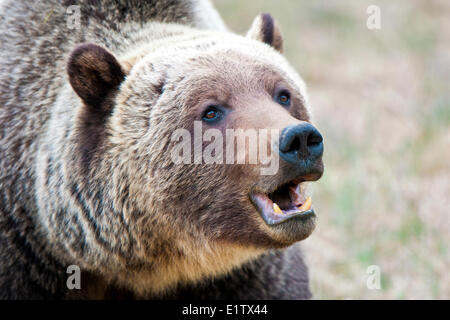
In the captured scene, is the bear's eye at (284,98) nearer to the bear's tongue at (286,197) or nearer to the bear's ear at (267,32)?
the bear's tongue at (286,197)

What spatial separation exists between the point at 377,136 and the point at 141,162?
17.2 ft

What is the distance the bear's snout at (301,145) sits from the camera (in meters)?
3.39

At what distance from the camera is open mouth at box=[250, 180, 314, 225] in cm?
366

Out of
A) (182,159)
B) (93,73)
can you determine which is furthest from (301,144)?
(93,73)

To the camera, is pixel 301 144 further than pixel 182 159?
No

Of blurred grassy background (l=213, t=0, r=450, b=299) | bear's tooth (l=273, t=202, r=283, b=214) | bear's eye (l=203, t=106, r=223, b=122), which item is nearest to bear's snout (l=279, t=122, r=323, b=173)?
bear's tooth (l=273, t=202, r=283, b=214)

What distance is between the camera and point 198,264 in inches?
168

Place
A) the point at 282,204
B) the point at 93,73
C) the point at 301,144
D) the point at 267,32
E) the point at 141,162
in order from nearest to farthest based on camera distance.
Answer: the point at 301,144 < the point at 282,204 < the point at 141,162 < the point at 93,73 < the point at 267,32

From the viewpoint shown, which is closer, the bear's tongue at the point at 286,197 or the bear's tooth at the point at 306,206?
the bear's tooth at the point at 306,206

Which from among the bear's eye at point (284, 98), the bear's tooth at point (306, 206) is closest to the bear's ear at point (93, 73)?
the bear's eye at point (284, 98)

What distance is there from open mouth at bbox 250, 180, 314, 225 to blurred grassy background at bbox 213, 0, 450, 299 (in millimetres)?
2257

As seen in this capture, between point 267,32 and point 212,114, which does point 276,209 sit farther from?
point 267,32

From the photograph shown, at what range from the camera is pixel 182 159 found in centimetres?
399

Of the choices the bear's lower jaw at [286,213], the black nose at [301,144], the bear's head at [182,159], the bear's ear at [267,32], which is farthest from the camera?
the bear's ear at [267,32]
